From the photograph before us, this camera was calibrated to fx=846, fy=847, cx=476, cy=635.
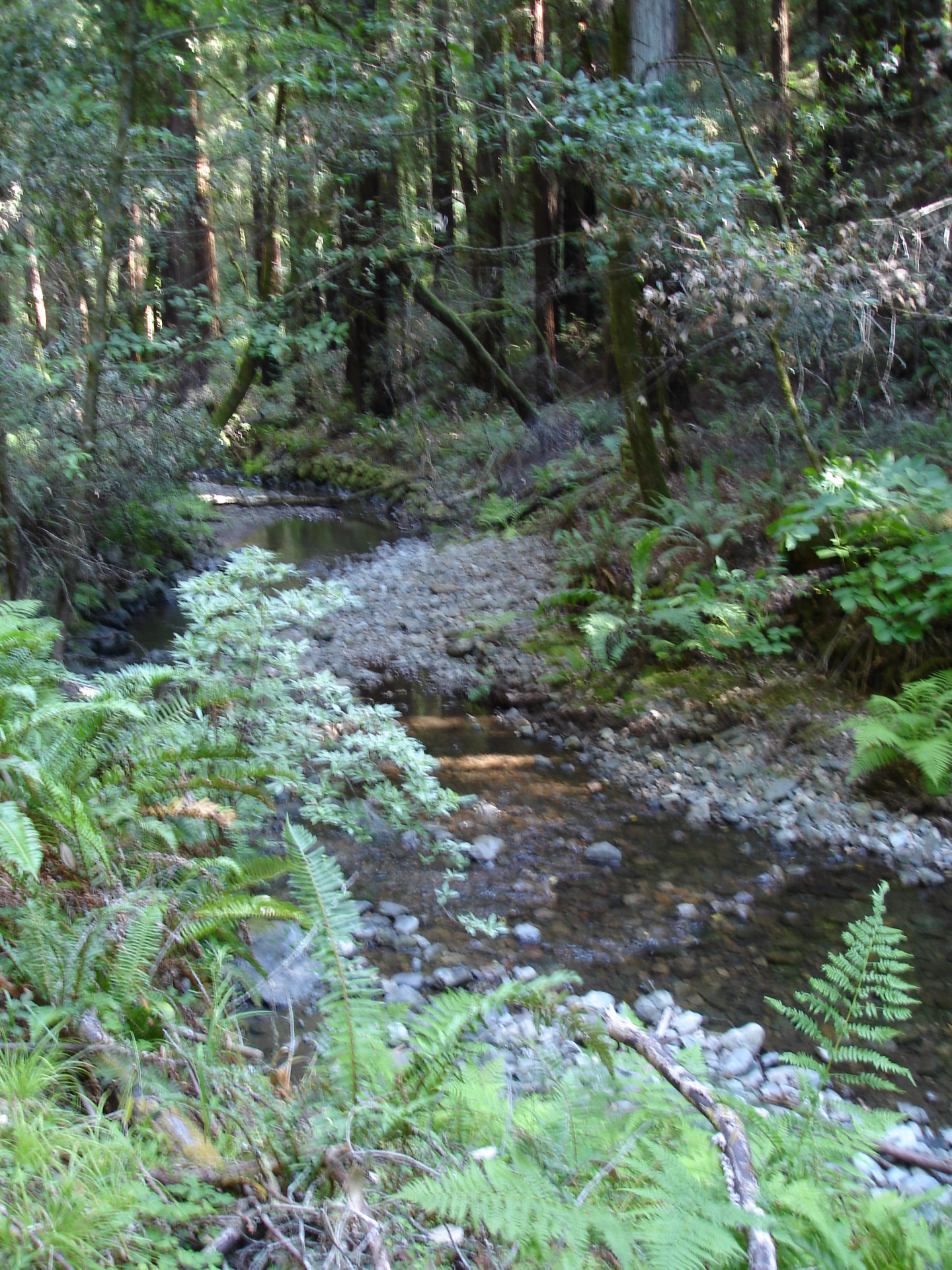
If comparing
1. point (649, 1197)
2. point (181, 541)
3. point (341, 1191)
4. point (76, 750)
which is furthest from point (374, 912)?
point (181, 541)

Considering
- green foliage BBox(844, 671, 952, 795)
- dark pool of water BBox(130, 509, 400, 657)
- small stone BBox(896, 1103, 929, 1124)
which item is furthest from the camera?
dark pool of water BBox(130, 509, 400, 657)

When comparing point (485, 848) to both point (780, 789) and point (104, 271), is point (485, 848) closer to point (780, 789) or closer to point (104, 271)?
point (780, 789)

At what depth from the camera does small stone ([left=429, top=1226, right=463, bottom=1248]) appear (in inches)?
70.4

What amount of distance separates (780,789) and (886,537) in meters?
2.02

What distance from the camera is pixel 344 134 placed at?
7812mm

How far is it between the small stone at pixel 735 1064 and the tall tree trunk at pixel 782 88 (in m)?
8.13

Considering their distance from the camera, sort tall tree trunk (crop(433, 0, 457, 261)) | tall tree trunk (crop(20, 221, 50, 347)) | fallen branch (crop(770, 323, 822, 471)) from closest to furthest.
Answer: tall tree trunk (crop(20, 221, 50, 347)) < fallen branch (crop(770, 323, 822, 471)) < tall tree trunk (crop(433, 0, 457, 261))

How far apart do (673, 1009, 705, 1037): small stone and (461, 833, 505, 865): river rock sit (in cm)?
155

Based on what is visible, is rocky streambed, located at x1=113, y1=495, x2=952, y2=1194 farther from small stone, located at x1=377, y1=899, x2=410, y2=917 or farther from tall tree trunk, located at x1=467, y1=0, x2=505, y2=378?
tall tree trunk, located at x1=467, y1=0, x2=505, y2=378

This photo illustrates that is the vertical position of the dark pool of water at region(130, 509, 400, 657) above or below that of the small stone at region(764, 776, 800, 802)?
above

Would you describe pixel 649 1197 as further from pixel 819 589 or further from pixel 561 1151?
pixel 819 589

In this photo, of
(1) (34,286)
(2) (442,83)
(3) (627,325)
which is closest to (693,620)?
(3) (627,325)

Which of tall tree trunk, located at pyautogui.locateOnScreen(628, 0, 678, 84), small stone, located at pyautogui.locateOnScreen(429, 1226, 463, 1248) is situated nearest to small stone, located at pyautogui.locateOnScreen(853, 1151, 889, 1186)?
small stone, located at pyautogui.locateOnScreen(429, 1226, 463, 1248)

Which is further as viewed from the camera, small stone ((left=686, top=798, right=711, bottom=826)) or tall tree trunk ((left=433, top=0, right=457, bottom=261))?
tall tree trunk ((left=433, top=0, right=457, bottom=261))
